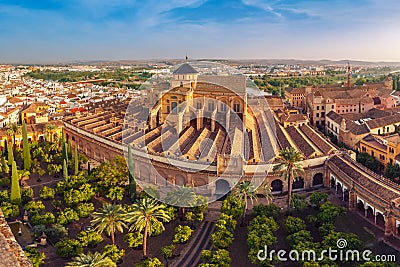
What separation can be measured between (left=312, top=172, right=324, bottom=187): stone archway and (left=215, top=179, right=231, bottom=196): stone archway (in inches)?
385

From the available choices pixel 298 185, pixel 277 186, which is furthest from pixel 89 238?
pixel 298 185

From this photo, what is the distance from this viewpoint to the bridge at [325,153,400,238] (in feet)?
93.5

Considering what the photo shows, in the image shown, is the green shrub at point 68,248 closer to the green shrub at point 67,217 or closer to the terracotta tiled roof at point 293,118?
the green shrub at point 67,217

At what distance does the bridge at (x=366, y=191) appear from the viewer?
28.5m

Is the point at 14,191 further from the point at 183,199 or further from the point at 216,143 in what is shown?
the point at 216,143

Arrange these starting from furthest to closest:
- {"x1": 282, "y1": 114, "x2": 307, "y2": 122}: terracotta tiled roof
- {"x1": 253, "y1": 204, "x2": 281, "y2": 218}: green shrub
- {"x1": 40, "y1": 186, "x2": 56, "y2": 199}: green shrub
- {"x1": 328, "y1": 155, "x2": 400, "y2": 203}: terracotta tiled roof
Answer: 1. {"x1": 282, "y1": 114, "x2": 307, "y2": 122}: terracotta tiled roof
2. {"x1": 40, "y1": 186, "x2": 56, "y2": 199}: green shrub
3. {"x1": 253, "y1": 204, "x2": 281, "y2": 218}: green shrub
4. {"x1": 328, "y1": 155, "x2": 400, "y2": 203}: terracotta tiled roof

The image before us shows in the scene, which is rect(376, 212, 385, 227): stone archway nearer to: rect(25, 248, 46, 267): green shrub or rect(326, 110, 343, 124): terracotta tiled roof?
rect(25, 248, 46, 267): green shrub

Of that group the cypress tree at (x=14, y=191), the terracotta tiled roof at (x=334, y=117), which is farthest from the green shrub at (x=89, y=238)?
the terracotta tiled roof at (x=334, y=117)

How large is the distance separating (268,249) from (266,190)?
8.75 meters

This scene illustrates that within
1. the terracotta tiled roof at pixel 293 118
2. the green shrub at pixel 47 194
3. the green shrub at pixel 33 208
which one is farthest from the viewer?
the terracotta tiled roof at pixel 293 118

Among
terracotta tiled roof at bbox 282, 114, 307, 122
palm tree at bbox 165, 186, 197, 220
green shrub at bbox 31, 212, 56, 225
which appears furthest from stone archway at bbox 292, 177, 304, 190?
green shrub at bbox 31, 212, 56, 225

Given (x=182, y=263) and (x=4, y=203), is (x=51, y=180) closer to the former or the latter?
(x=4, y=203)

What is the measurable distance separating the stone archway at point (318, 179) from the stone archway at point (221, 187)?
9.79 meters

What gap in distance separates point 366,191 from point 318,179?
828cm
